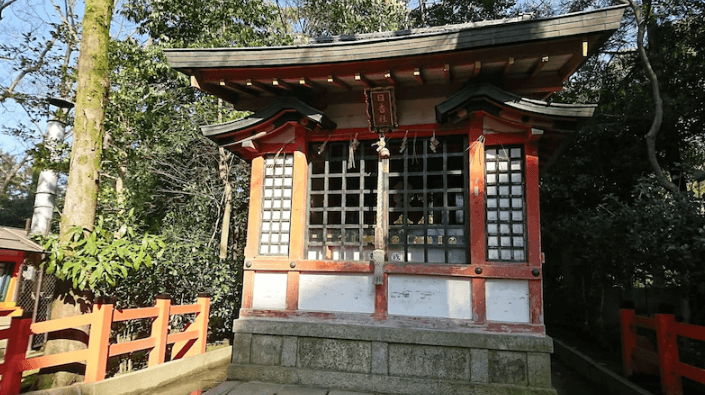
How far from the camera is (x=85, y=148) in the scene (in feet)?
18.2

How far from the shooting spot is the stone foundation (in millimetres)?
5297

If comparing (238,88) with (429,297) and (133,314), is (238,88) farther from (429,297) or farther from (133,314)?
→ (429,297)

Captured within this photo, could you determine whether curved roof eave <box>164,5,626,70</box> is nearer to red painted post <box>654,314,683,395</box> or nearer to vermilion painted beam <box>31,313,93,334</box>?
vermilion painted beam <box>31,313,93,334</box>

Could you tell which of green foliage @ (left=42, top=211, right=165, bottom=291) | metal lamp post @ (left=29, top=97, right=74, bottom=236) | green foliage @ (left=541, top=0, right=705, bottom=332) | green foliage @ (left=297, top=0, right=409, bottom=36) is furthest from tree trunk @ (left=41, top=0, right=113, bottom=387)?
green foliage @ (left=297, top=0, right=409, bottom=36)

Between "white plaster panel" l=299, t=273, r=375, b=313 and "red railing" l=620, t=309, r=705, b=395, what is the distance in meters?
3.90

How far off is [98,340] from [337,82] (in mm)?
4687

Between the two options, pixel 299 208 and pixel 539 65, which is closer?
pixel 539 65

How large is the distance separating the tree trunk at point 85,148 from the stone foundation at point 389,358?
2.13 m

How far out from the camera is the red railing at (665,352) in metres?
4.96

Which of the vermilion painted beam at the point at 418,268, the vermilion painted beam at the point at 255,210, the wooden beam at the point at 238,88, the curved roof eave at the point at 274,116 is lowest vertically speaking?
the vermilion painted beam at the point at 418,268

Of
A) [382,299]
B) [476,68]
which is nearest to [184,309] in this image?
[382,299]

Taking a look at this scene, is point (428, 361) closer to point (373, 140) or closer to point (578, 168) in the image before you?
point (373, 140)

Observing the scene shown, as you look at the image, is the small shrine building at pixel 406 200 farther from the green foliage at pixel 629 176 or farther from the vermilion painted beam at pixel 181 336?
the green foliage at pixel 629 176

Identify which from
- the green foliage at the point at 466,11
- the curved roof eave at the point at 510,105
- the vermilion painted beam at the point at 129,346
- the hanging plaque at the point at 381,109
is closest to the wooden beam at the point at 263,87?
the hanging plaque at the point at 381,109
